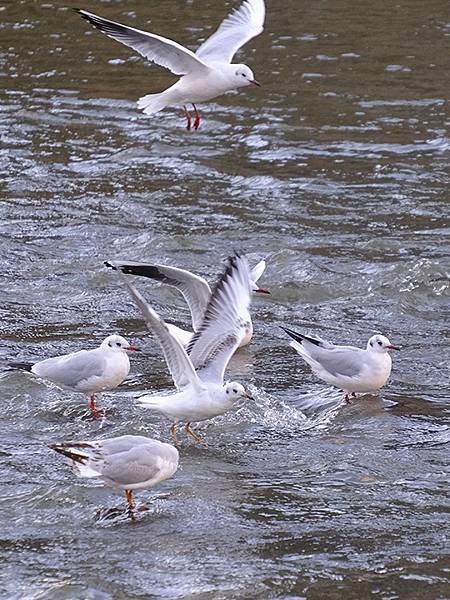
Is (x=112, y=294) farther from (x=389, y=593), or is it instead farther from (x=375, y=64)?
(x=375, y=64)

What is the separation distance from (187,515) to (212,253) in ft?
19.7

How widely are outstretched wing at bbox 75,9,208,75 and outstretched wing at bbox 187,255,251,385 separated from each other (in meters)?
3.11

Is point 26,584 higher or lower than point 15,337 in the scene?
higher

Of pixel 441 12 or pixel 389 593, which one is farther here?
pixel 441 12

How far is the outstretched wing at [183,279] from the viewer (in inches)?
414

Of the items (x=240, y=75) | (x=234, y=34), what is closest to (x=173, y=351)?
(x=240, y=75)

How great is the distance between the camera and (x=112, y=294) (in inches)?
498

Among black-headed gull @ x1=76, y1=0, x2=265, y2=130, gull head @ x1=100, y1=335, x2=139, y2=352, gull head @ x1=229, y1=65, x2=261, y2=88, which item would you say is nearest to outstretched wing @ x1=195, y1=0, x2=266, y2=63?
black-headed gull @ x1=76, y1=0, x2=265, y2=130

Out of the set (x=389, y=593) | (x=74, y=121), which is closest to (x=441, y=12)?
(x=74, y=121)

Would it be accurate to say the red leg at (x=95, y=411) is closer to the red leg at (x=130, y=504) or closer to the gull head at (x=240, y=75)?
the red leg at (x=130, y=504)

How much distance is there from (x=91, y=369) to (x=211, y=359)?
908 mm

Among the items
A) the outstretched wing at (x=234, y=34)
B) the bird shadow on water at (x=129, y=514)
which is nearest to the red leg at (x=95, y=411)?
the bird shadow on water at (x=129, y=514)

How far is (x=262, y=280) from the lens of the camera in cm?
1304

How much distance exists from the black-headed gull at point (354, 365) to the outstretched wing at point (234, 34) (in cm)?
437
